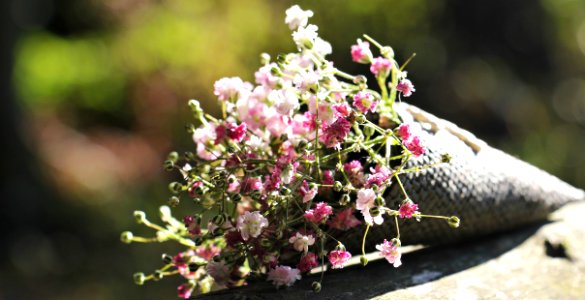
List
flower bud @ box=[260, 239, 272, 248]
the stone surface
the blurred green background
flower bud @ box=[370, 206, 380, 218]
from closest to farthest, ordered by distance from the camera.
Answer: flower bud @ box=[370, 206, 380, 218] < flower bud @ box=[260, 239, 272, 248] < the stone surface < the blurred green background

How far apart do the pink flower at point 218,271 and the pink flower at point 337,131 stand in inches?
14.8

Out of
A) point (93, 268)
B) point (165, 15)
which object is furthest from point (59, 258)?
point (165, 15)

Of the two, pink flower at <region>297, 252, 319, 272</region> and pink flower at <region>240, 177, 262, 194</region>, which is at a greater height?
pink flower at <region>240, 177, 262, 194</region>

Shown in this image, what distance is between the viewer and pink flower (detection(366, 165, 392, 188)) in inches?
58.1

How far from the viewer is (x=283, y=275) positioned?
1.54m

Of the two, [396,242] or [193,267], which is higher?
[193,267]

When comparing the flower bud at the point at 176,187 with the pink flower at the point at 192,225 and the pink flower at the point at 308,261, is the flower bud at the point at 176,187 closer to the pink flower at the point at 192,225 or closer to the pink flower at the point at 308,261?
the pink flower at the point at 192,225

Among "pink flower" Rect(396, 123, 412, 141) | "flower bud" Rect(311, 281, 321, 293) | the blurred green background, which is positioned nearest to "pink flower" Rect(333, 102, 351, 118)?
"pink flower" Rect(396, 123, 412, 141)

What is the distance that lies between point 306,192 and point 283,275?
0.63ft

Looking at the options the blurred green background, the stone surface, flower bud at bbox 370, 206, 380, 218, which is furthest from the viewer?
the blurred green background

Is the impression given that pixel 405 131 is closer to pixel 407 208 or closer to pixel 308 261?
pixel 407 208

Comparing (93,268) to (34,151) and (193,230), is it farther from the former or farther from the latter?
(193,230)

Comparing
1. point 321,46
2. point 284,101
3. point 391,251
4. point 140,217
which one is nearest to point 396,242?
point 391,251

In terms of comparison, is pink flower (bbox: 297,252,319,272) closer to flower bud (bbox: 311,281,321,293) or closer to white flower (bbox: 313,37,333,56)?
flower bud (bbox: 311,281,321,293)
